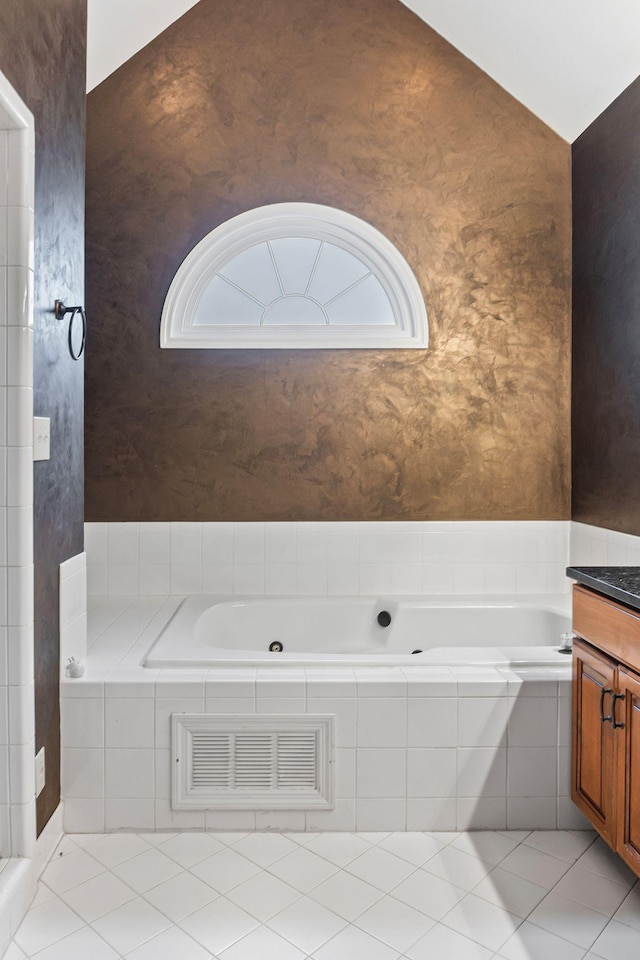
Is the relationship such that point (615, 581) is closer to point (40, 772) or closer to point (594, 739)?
point (594, 739)

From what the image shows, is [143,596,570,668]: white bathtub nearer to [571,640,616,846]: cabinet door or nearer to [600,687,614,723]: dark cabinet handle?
[571,640,616,846]: cabinet door

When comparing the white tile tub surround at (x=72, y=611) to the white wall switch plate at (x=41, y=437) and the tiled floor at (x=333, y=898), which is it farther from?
the tiled floor at (x=333, y=898)

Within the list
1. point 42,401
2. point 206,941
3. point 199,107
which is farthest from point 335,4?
point 206,941

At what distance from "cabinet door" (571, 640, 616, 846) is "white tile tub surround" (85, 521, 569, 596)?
1.30 metres

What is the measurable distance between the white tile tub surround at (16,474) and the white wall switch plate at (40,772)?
12 cm

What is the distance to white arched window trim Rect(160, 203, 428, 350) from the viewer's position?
342 cm

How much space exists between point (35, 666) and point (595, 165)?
10.1 feet

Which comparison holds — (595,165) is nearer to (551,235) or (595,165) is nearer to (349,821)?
(551,235)

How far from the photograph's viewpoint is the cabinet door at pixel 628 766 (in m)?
1.83

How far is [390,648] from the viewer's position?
3291 millimetres

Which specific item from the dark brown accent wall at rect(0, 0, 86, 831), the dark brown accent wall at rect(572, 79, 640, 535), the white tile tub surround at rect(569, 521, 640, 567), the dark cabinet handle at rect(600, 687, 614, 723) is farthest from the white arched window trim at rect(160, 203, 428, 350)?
the dark cabinet handle at rect(600, 687, 614, 723)

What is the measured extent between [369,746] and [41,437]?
1.38 m

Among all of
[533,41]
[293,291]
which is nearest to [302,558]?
[293,291]

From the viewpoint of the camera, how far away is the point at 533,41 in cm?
308
